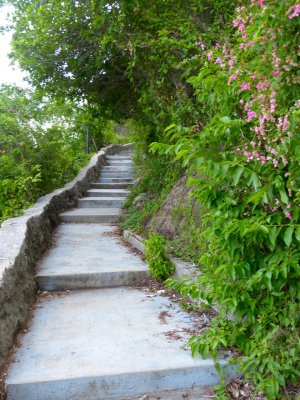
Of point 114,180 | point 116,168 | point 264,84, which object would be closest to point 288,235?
point 264,84

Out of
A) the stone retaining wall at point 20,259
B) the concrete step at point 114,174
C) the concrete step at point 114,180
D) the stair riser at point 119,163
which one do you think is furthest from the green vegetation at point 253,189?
the stair riser at point 119,163

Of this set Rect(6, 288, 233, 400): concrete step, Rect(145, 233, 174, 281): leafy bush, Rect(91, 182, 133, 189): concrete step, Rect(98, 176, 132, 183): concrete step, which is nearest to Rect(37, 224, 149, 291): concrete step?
Rect(145, 233, 174, 281): leafy bush

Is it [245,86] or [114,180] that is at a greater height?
[245,86]

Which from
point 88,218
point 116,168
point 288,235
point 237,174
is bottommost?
point 88,218

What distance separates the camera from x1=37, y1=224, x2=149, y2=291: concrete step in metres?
3.73

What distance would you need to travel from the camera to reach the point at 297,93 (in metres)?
1.93

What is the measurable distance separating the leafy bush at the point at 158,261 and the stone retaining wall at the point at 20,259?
3.80ft

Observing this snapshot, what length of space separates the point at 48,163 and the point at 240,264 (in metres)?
5.47

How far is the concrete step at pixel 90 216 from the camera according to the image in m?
6.57

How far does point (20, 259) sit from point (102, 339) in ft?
3.62

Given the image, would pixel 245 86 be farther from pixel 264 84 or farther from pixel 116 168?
pixel 116 168

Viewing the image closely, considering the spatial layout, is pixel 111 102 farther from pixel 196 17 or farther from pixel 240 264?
pixel 240 264

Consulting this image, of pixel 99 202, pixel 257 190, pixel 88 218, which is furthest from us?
pixel 99 202

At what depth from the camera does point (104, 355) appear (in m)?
2.52
